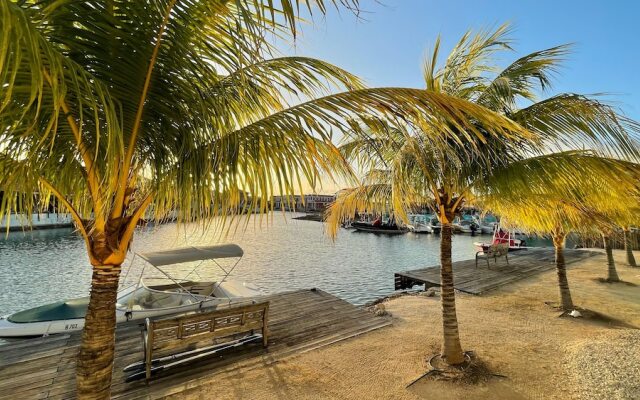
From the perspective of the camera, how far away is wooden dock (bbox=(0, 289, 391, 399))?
4.89m

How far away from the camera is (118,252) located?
2504 millimetres

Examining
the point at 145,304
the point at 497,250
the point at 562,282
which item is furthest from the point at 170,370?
the point at 497,250

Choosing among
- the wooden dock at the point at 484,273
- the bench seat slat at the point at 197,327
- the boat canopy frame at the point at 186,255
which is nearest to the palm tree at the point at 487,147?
the bench seat slat at the point at 197,327

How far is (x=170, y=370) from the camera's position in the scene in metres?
5.45

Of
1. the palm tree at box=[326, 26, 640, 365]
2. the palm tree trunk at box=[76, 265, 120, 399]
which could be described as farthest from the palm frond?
the palm tree trunk at box=[76, 265, 120, 399]

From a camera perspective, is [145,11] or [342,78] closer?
[145,11]

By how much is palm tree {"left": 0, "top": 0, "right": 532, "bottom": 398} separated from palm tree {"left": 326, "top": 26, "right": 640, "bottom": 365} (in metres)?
0.96

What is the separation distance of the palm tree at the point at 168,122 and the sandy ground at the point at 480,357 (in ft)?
11.2

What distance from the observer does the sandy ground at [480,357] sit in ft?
16.1

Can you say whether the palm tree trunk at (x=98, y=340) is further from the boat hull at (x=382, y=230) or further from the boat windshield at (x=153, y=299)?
the boat hull at (x=382, y=230)

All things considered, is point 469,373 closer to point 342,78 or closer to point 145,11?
point 342,78

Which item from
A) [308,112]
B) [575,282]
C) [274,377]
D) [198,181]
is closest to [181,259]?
[274,377]

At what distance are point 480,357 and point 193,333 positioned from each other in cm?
551

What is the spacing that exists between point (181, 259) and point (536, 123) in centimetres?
837
